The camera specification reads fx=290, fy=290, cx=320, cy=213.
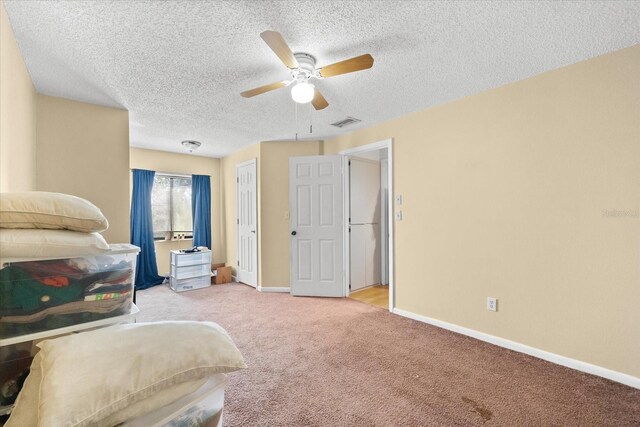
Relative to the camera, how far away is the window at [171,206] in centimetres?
519

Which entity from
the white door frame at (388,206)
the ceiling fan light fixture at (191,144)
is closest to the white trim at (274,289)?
the white door frame at (388,206)

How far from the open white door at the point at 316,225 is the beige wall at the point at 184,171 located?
6.98 ft

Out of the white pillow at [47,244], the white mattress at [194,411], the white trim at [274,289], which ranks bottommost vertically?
the white trim at [274,289]

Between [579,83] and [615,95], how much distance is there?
0.25 metres

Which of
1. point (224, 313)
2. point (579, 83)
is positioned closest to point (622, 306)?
point (579, 83)

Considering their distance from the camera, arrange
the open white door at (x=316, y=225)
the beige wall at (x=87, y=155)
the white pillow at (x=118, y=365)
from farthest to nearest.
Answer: the open white door at (x=316, y=225)
the beige wall at (x=87, y=155)
the white pillow at (x=118, y=365)

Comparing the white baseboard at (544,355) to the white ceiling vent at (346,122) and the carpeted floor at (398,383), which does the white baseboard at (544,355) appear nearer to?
the carpeted floor at (398,383)

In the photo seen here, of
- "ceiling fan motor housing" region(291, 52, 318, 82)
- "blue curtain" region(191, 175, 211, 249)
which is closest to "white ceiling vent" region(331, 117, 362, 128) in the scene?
"ceiling fan motor housing" region(291, 52, 318, 82)

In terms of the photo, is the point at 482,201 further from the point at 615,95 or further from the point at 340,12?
the point at 340,12

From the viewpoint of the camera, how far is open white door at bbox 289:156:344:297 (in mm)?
4242

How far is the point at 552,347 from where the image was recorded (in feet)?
7.70

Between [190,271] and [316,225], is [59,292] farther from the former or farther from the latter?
[190,271]

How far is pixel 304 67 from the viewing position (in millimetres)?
2170

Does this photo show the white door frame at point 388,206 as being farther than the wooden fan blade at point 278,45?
Yes
